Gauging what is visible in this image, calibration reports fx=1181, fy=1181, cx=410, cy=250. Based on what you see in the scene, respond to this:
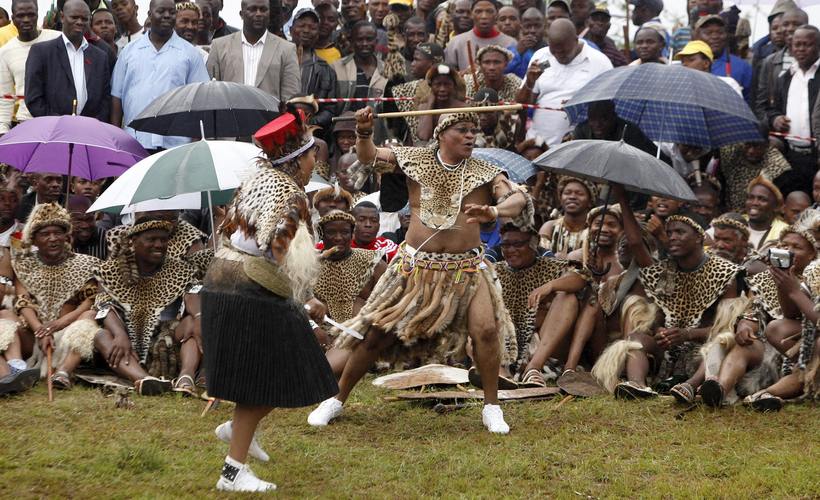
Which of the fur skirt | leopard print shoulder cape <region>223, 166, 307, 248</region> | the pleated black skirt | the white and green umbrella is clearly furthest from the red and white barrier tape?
the pleated black skirt

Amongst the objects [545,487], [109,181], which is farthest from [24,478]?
[109,181]

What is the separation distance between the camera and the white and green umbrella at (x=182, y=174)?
30.5 ft

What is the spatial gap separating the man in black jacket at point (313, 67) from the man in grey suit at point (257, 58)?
478mm

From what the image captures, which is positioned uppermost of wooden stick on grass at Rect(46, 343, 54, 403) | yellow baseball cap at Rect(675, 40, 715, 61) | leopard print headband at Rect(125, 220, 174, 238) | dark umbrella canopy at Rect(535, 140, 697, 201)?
yellow baseball cap at Rect(675, 40, 715, 61)

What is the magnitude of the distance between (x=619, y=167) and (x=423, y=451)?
2.84 m

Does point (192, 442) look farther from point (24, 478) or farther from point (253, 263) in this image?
point (253, 263)

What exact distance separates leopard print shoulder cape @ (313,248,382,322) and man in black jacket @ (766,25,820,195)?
13.9ft

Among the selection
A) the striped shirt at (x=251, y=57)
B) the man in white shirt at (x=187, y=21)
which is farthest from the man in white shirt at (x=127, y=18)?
the striped shirt at (x=251, y=57)

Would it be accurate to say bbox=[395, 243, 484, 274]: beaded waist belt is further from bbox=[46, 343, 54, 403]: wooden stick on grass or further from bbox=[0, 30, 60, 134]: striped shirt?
bbox=[0, 30, 60, 134]: striped shirt

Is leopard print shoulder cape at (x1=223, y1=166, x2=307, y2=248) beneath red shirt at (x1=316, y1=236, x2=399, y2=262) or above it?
above

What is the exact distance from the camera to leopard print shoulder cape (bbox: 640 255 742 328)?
9469 mm

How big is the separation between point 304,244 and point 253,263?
32cm

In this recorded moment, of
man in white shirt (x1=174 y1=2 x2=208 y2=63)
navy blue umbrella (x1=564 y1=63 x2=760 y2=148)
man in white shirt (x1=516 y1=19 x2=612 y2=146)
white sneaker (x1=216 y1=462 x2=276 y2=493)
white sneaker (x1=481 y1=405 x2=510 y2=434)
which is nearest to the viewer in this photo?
white sneaker (x1=216 y1=462 x2=276 y2=493)

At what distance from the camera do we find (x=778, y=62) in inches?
478
